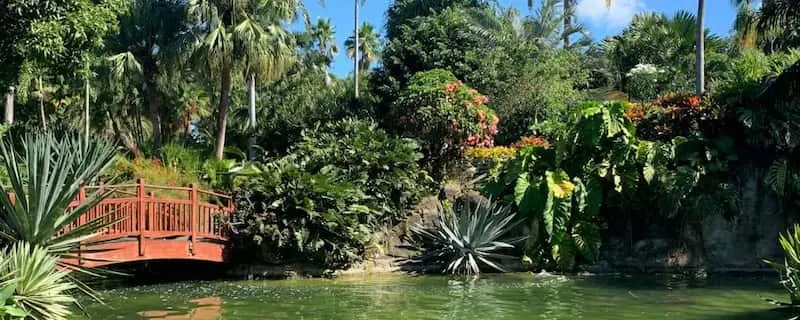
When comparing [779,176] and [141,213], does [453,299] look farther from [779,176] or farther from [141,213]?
[779,176]

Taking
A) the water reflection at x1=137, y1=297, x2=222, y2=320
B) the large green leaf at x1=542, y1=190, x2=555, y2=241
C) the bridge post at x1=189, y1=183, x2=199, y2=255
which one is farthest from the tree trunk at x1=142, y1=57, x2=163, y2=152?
the water reflection at x1=137, y1=297, x2=222, y2=320

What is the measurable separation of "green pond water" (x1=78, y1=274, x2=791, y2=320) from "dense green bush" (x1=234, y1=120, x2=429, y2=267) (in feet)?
2.44

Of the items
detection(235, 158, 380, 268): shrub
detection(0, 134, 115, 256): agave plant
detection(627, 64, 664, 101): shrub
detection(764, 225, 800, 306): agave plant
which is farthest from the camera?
detection(627, 64, 664, 101): shrub

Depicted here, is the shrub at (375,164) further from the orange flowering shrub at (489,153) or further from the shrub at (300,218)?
the orange flowering shrub at (489,153)

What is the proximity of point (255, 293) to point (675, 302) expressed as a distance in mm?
6625

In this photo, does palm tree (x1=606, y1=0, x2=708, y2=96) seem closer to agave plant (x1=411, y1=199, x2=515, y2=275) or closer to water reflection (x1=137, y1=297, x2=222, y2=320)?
agave plant (x1=411, y1=199, x2=515, y2=275)

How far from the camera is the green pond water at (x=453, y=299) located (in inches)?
412

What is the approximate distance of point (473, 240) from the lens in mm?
16109

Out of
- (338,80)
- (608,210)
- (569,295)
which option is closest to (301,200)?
(569,295)

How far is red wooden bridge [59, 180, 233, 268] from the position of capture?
12594mm

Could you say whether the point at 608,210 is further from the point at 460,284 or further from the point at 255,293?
the point at 255,293

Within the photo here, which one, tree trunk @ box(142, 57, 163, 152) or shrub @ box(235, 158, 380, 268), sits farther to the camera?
tree trunk @ box(142, 57, 163, 152)

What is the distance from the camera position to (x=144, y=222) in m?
13.3

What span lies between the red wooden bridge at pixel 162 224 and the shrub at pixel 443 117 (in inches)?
227
